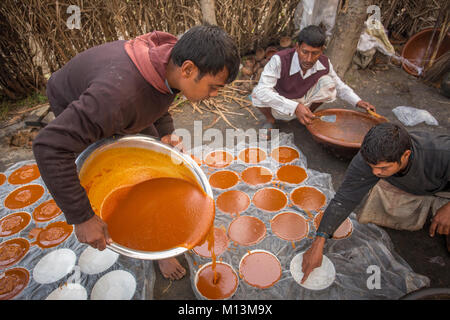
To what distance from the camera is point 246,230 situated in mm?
2016

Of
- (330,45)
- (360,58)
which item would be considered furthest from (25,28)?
(360,58)

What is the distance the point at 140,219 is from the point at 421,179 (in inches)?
67.2

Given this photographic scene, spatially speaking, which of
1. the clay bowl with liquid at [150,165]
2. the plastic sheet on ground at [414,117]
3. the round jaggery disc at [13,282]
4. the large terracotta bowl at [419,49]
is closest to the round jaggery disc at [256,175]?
the clay bowl with liquid at [150,165]

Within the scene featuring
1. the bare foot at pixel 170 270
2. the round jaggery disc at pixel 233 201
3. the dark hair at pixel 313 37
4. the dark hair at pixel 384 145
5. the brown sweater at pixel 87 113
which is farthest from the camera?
the dark hair at pixel 313 37

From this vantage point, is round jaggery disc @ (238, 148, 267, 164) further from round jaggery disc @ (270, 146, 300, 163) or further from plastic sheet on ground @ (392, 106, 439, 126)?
plastic sheet on ground @ (392, 106, 439, 126)

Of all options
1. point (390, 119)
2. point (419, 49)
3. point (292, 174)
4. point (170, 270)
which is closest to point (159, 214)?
point (170, 270)

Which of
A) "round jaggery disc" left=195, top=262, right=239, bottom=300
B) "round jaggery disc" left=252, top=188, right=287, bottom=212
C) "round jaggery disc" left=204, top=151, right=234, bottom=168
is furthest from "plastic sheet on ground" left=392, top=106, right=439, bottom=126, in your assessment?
"round jaggery disc" left=195, top=262, right=239, bottom=300

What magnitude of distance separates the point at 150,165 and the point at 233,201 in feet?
2.80

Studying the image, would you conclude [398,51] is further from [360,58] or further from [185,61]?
[185,61]

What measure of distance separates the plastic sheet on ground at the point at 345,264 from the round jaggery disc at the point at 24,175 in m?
1.77

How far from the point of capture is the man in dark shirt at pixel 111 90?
3.30 ft

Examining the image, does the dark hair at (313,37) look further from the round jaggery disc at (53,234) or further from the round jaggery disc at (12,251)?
the round jaggery disc at (12,251)

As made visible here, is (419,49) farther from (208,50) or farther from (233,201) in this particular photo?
(208,50)

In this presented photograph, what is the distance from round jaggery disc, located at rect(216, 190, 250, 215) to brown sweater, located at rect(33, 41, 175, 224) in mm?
1119
